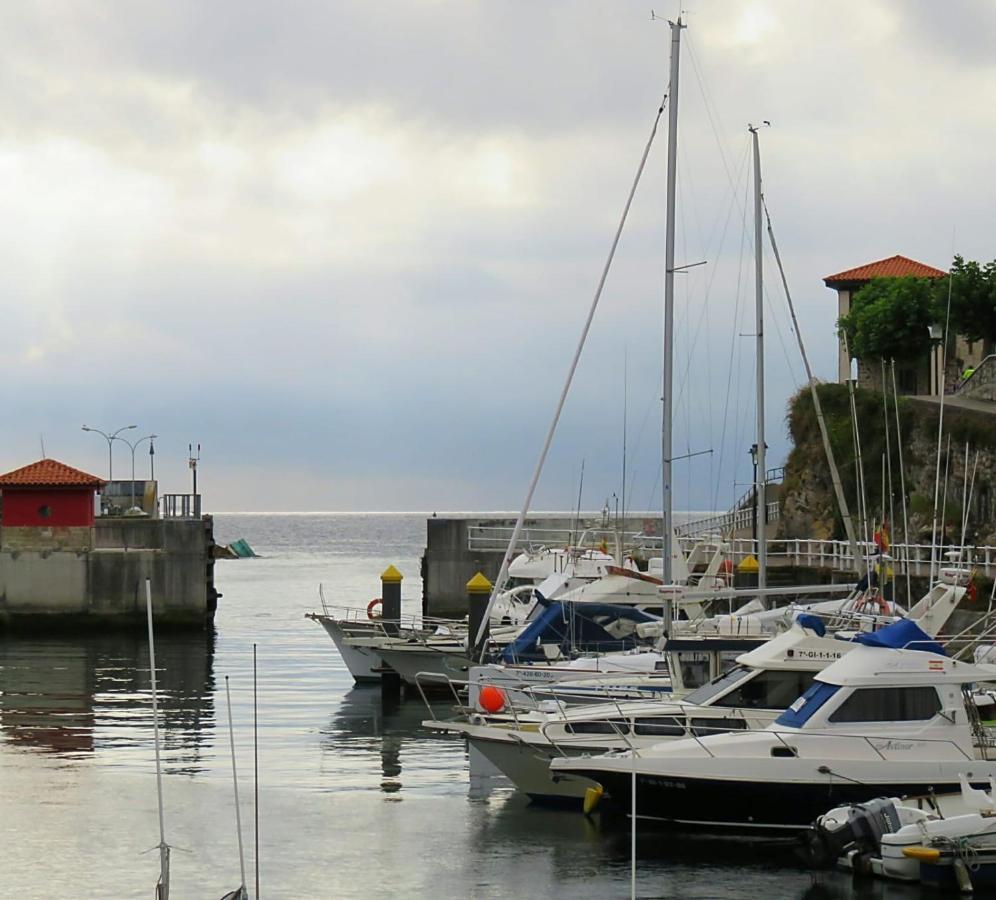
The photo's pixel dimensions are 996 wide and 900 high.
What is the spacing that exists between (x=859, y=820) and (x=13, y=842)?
1112cm

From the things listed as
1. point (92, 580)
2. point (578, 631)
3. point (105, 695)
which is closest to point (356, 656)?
point (105, 695)

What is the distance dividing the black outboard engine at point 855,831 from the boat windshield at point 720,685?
358cm

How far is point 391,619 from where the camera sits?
43.2 m

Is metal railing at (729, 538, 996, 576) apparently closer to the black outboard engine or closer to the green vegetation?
the green vegetation

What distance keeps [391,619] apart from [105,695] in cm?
739

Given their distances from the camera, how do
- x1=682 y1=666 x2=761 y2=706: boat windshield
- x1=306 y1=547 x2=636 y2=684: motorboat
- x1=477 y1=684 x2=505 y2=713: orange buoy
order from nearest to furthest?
1. x1=682 y1=666 x2=761 y2=706: boat windshield
2. x1=477 y1=684 x2=505 y2=713: orange buoy
3. x1=306 y1=547 x2=636 y2=684: motorboat

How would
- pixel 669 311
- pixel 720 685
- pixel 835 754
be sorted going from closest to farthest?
1. pixel 835 754
2. pixel 720 685
3. pixel 669 311

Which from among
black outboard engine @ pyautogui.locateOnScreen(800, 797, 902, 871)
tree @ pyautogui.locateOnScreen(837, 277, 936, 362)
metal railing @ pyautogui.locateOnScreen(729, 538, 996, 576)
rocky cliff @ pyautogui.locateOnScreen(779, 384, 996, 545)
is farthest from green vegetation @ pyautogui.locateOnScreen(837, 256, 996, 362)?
black outboard engine @ pyautogui.locateOnScreen(800, 797, 902, 871)

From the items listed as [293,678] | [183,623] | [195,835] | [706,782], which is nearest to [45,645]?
[183,623]

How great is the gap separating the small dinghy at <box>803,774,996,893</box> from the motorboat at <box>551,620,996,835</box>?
747 mm

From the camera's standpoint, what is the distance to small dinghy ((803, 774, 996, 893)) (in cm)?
1958

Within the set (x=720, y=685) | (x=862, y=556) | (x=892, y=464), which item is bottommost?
(x=720, y=685)

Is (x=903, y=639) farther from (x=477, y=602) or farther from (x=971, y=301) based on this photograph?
(x=971, y=301)

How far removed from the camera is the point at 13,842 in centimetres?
2300
